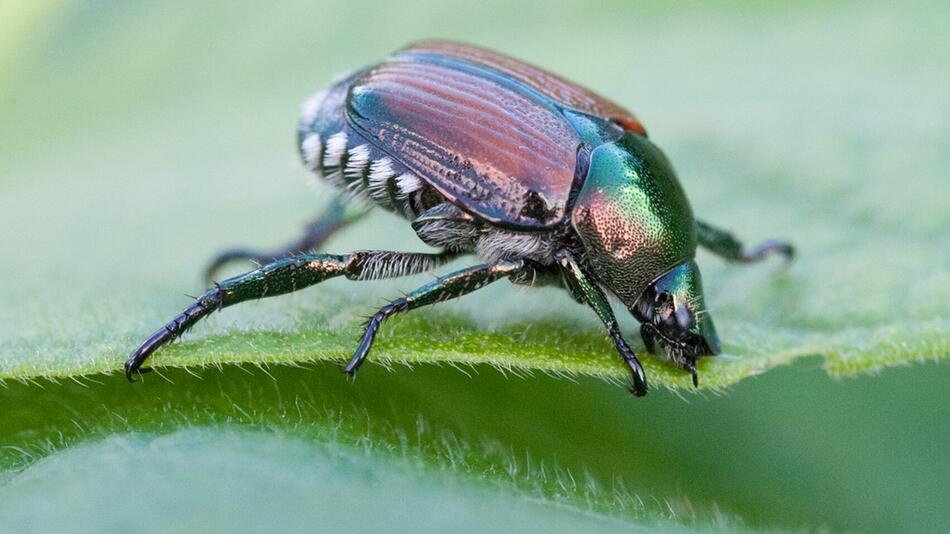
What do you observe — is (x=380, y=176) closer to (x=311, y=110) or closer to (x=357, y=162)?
(x=357, y=162)

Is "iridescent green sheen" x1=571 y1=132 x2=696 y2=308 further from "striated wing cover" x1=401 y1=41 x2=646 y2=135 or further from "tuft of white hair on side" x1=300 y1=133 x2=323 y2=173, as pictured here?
"tuft of white hair on side" x1=300 y1=133 x2=323 y2=173

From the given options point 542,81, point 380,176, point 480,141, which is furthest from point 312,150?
point 542,81

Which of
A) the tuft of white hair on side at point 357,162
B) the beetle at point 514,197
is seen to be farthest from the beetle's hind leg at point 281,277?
the tuft of white hair on side at point 357,162

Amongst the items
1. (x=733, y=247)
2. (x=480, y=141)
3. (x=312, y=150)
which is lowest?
(x=733, y=247)

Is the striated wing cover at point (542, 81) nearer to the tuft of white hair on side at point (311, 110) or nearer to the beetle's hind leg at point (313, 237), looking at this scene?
the tuft of white hair on side at point (311, 110)

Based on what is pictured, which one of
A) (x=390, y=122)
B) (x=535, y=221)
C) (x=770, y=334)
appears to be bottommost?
(x=770, y=334)

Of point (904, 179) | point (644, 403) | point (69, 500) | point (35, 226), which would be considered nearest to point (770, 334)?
point (644, 403)

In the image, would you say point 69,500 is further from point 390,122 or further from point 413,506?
point 390,122
